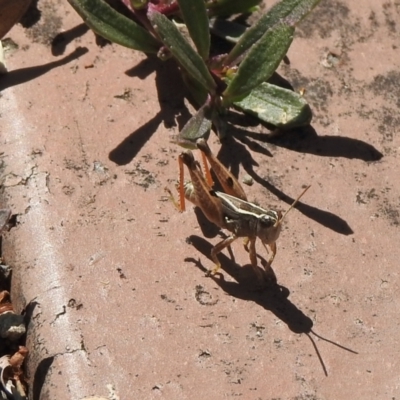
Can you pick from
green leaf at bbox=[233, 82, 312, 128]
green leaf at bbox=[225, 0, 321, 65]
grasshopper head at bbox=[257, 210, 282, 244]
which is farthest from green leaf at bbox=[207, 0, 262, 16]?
grasshopper head at bbox=[257, 210, 282, 244]

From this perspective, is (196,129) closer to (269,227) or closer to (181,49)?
(181,49)

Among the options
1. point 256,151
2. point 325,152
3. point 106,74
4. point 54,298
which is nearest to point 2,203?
point 54,298

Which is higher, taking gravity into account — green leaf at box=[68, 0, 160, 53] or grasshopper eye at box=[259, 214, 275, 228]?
green leaf at box=[68, 0, 160, 53]

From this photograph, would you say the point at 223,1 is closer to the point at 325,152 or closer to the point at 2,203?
the point at 325,152

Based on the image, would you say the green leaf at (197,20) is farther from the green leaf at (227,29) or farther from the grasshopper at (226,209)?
the grasshopper at (226,209)

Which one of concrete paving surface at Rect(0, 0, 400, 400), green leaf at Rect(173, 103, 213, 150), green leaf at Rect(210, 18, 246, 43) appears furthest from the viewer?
green leaf at Rect(210, 18, 246, 43)

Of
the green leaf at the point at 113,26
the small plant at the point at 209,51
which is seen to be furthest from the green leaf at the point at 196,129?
the green leaf at the point at 113,26

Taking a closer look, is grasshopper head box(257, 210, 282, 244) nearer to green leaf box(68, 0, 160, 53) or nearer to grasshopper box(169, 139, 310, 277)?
grasshopper box(169, 139, 310, 277)
